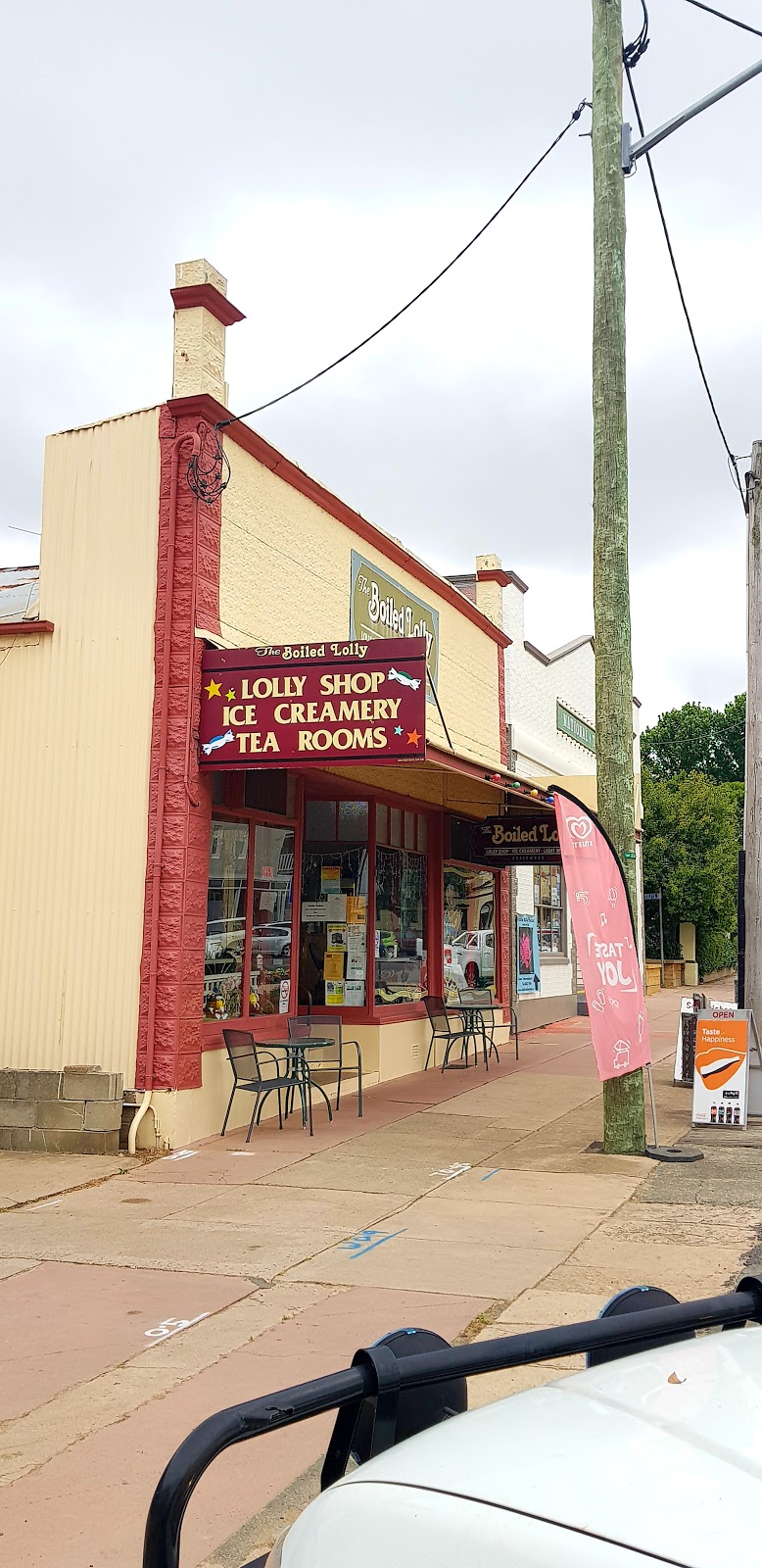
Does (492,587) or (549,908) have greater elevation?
(492,587)

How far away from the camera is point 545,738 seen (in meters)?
22.3

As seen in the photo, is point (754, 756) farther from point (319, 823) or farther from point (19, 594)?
point (19, 594)

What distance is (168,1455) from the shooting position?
429 centimetres

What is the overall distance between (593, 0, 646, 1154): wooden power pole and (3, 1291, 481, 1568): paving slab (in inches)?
208

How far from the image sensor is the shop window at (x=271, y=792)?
1173 cm

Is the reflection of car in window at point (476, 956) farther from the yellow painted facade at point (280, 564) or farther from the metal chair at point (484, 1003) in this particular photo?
the yellow painted facade at point (280, 564)

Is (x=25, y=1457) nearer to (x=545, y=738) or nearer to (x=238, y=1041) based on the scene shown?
(x=238, y=1041)

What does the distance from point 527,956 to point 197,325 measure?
41.1ft

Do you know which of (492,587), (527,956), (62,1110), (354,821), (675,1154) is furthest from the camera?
(527,956)

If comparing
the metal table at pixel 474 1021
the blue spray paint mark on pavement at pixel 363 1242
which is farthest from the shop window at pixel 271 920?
the blue spray paint mark on pavement at pixel 363 1242

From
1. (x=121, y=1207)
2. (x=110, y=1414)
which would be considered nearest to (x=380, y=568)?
(x=121, y=1207)

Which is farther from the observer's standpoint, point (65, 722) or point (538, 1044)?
point (538, 1044)

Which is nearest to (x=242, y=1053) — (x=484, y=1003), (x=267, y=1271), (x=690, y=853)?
(x=267, y=1271)

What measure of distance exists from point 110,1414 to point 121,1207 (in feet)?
11.7
